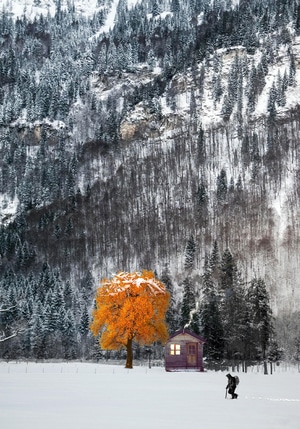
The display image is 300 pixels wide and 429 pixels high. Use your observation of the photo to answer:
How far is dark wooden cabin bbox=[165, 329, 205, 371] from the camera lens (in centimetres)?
6319

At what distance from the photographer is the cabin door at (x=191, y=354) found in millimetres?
63263

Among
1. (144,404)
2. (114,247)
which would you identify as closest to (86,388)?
(144,404)

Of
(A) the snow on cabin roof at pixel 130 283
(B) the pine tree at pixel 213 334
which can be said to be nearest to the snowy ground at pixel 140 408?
(A) the snow on cabin roof at pixel 130 283

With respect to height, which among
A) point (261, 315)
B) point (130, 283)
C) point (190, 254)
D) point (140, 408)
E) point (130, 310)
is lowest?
point (140, 408)

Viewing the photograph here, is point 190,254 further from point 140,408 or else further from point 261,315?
point 140,408

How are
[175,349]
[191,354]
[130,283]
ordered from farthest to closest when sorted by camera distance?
[175,349]
[191,354]
[130,283]

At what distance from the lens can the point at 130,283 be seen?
60750mm

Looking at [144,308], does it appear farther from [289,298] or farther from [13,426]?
[289,298]

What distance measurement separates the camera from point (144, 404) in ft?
85.3

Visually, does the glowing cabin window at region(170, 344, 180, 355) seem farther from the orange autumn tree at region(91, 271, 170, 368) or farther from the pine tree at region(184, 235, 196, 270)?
the pine tree at region(184, 235, 196, 270)

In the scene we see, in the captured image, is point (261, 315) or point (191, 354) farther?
point (261, 315)

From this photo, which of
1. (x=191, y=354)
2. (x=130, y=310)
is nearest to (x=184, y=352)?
(x=191, y=354)

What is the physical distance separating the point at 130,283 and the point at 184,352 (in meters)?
10.0

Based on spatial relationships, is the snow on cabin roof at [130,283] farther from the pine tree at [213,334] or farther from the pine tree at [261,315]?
the pine tree at [213,334]
